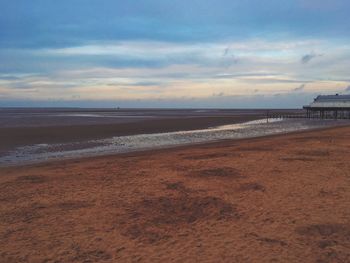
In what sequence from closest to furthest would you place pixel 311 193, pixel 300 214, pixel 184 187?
pixel 300 214
pixel 311 193
pixel 184 187

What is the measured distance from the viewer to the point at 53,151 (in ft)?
72.7

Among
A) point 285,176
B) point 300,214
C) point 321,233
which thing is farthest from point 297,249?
point 285,176

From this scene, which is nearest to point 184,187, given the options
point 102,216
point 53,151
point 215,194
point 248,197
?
point 215,194

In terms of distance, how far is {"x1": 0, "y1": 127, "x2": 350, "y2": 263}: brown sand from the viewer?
647 centimetres

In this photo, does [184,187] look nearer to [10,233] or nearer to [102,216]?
[102,216]

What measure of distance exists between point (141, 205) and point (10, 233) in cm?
310

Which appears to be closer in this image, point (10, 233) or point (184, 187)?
point (10, 233)

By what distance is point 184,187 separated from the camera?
37.2 ft

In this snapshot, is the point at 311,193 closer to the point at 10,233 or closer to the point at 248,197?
the point at 248,197

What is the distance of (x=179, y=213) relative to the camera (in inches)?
343

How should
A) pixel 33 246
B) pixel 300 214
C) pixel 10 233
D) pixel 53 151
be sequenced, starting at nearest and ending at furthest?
pixel 33 246 < pixel 10 233 < pixel 300 214 < pixel 53 151

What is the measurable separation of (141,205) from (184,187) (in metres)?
2.20

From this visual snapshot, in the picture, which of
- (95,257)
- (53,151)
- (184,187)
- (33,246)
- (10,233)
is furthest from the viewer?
(53,151)

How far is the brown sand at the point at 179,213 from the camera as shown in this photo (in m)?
6.47
